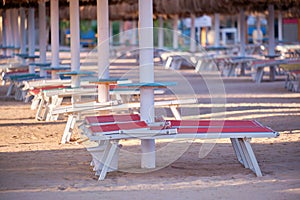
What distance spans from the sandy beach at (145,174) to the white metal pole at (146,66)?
0.19 meters

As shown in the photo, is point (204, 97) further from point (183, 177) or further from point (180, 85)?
point (183, 177)

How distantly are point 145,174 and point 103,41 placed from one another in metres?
2.83

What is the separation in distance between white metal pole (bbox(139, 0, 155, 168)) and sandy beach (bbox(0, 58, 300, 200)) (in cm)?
19

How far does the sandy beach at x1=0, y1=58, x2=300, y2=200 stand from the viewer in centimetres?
495

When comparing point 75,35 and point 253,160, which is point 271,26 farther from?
point 253,160

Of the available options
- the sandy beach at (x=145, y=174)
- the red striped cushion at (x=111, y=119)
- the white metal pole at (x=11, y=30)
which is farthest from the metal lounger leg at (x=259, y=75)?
the red striped cushion at (x=111, y=119)

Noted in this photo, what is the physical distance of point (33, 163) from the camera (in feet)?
20.9

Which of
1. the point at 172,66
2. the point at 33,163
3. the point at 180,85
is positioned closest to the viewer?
the point at 33,163

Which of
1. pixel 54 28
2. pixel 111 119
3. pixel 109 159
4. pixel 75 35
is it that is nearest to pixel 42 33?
pixel 54 28

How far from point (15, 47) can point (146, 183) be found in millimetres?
15098

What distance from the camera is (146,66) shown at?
5840mm

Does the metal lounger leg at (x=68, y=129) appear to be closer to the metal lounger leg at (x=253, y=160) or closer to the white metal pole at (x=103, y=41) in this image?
the white metal pole at (x=103, y=41)

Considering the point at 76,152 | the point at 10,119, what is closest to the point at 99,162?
the point at 76,152

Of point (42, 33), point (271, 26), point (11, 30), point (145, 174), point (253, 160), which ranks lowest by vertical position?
point (145, 174)
